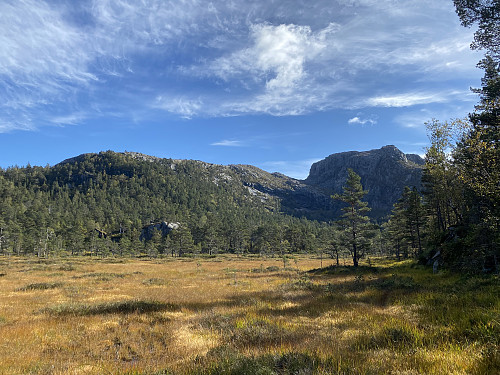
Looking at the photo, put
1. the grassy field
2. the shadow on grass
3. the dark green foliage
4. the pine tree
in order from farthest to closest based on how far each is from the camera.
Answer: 1. the dark green foliage
2. the pine tree
3. the shadow on grass
4. the grassy field

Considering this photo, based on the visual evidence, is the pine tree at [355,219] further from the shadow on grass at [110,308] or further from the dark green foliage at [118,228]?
the dark green foliage at [118,228]

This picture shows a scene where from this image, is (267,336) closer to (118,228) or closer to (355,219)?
(355,219)

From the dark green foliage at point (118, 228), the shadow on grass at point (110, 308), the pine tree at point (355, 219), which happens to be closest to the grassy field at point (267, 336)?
the shadow on grass at point (110, 308)

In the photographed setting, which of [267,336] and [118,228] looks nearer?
[267,336]

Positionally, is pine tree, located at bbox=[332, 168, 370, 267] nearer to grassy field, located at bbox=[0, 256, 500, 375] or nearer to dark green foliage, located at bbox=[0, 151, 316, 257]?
grassy field, located at bbox=[0, 256, 500, 375]

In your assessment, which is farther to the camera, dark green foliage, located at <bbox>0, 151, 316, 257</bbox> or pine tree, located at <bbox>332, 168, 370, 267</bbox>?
Result: dark green foliage, located at <bbox>0, 151, 316, 257</bbox>

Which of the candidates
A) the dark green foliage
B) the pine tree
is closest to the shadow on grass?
the pine tree

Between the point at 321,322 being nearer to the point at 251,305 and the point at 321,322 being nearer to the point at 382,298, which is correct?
the point at 251,305

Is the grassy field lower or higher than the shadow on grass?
higher

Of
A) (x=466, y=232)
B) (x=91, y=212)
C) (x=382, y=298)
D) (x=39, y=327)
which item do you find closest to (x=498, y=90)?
(x=466, y=232)

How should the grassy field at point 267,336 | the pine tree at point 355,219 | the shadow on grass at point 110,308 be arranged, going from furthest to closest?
the pine tree at point 355,219, the shadow on grass at point 110,308, the grassy field at point 267,336

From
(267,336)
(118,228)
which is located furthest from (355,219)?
(118,228)

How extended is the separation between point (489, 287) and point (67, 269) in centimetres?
4780

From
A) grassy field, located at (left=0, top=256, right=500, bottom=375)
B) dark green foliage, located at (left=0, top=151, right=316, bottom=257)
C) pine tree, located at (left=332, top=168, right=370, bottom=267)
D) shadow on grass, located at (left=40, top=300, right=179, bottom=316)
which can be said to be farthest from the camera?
dark green foliage, located at (left=0, top=151, right=316, bottom=257)
